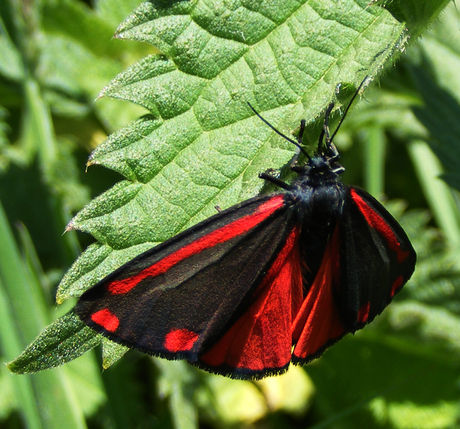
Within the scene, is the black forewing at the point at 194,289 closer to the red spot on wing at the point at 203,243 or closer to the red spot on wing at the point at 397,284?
the red spot on wing at the point at 203,243

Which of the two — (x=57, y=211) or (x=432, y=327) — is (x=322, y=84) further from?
(x=432, y=327)

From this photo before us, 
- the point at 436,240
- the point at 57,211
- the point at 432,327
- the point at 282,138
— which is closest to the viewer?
the point at 282,138

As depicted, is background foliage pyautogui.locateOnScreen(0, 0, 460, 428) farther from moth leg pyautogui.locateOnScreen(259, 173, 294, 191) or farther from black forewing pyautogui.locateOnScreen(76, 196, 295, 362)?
black forewing pyautogui.locateOnScreen(76, 196, 295, 362)

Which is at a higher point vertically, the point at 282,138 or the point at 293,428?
the point at 282,138

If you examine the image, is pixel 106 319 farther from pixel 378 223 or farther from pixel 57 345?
pixel 378 223

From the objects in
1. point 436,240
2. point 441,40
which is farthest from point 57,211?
point 441,40

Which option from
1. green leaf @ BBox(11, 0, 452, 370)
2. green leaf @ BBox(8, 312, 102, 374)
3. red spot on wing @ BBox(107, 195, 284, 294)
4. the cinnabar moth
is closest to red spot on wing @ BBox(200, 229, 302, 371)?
the cinnabar moth

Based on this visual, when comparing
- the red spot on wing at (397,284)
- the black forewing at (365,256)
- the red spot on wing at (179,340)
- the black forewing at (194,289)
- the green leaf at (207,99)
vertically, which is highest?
the green leaf at (207,99)

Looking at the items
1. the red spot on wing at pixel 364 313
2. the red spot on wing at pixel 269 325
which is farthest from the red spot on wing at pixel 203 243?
the red spot on wing at pixel 364 313
